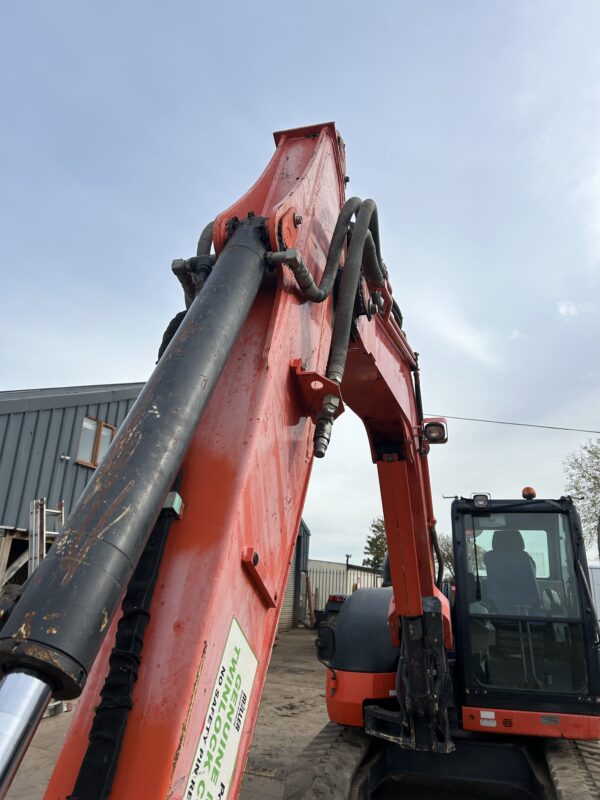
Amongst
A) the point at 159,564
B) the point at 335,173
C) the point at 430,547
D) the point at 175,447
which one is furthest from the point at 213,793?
the point at 430,547

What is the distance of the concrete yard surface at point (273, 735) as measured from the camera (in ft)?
17.9

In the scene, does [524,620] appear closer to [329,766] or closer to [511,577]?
[511,577]

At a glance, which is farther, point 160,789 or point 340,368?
point 340,368

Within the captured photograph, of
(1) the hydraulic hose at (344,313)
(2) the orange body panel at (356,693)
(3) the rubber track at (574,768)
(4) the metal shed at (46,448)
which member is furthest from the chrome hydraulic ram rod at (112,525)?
(4) the metal shed at (46,448)

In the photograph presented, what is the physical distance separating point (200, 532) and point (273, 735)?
24.0ft

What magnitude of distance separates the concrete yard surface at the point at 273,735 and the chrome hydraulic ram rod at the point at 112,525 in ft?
13.4

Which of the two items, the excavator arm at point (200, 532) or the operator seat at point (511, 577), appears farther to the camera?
the operator seat at point (511, 577)

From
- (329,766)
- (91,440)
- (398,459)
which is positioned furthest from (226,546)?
(91,440)

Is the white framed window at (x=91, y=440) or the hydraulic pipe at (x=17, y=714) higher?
the white framed window at (x=91, y=440)

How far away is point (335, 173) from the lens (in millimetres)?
2656

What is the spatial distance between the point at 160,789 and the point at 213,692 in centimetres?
21

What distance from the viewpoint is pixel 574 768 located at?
13.1ft

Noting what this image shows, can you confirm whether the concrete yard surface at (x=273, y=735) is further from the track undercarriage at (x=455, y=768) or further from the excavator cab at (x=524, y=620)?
the excavator cab at (x=524, y=620)

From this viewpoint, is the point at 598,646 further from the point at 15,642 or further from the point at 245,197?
the point at 15,642
